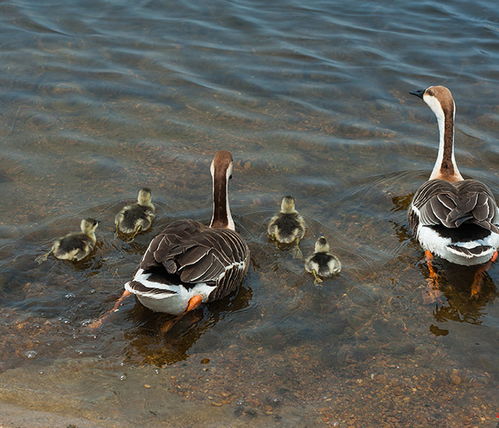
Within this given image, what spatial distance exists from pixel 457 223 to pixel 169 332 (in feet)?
A: 9.75

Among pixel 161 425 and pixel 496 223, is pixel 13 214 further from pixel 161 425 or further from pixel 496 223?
pixel 496 223

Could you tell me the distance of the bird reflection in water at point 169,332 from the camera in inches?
248

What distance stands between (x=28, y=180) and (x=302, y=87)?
4.92m

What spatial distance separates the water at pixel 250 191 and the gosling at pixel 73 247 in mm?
119

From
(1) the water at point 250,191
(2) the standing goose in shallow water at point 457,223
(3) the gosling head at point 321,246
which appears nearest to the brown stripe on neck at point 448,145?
(2) the standing goose in shallow water at point 457,223

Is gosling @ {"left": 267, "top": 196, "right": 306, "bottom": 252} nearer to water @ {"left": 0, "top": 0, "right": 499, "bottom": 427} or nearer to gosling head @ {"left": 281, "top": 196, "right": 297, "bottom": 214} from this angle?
gosling head @ {"left": 281, "top": 196, "right": 297, "bottom": 214}

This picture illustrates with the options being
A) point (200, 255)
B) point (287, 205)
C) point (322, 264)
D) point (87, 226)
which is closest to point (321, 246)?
point (322, 264)

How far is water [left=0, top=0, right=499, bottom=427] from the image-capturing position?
5.93m

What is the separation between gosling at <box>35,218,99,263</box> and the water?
0.39 feet

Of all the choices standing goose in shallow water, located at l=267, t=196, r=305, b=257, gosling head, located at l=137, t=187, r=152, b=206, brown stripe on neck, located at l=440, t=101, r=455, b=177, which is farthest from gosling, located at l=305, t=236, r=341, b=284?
brown stripe on neck, located at l=440, t=101, r=455, b=177

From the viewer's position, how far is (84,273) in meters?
7.45

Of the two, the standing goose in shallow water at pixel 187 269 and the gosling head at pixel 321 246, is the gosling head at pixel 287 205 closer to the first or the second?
the gosling head at pixel 321 246

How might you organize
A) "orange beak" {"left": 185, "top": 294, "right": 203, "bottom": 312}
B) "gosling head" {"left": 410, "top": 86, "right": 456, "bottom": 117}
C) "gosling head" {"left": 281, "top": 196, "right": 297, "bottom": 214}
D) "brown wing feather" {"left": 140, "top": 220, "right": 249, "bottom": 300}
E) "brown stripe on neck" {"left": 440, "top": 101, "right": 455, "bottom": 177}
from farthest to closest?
1. "gosling head" {"left": 410, "top": 86, "right": 456, "bottom": 117}
2. "brown stripe on neck" {"left": 440, "top": 101, "right": 455, "bottom": 177}
3. "gosling head" {"left": 281, "top": 196, "right": 297, "bottom": 214}
4. "orange beak" {"left": 185, "top": 294, "right": 203, "bottom": 312}
5. "brown wing feather" {"left": 140, "top": 220, "right": 249, "bottom": 300}

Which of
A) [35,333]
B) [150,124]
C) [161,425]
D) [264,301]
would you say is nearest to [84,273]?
[35,333]
